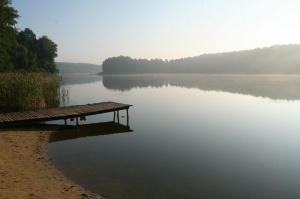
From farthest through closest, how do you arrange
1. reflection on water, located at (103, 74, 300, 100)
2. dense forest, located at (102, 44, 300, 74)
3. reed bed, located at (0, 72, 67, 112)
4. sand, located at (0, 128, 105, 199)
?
dense forest, located at (102, 44, 300, 74)
reflection on water, located at (103, 74, 300, 100)
reed bed, located at (0, 72, 67, 112)
sand, located at (0, 128, 105, 199)

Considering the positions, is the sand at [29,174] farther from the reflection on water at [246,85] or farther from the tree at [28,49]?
the tree at [28,49]

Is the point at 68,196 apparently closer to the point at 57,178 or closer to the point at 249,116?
the point at 57,178

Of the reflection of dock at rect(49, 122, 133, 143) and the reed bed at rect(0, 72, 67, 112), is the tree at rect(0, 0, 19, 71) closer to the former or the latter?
the reed bed at rect(0, 72, 67, 112)

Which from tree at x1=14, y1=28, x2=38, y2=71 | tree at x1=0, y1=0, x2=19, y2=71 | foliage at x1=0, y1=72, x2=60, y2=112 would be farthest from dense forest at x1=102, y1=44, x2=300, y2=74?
foliage at x1=0, y1=72, x2=60, y2=112

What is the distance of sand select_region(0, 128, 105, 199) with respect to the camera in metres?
7.27

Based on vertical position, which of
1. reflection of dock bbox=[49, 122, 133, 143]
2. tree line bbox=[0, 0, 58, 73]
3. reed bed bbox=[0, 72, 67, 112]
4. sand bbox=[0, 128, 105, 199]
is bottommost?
reflection of dock bbox=[49, 122, 133, 143]

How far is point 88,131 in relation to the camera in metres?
16.6

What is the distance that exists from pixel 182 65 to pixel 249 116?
6876 inches

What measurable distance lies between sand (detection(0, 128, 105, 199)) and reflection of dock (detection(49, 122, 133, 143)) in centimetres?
176

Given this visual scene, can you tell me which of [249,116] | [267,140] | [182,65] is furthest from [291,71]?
[267,140]

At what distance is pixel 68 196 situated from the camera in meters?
7.37

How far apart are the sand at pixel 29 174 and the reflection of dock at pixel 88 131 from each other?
5.77ft

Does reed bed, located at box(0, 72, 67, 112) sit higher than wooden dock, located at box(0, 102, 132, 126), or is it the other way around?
reed bed, located at box(0, 72, 67, 112)

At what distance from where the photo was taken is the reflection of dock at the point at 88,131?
1505 cm
